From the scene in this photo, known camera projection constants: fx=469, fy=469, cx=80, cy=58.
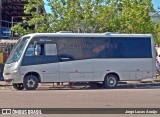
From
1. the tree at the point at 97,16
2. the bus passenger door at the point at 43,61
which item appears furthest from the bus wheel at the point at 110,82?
the tree at the point at 97,16

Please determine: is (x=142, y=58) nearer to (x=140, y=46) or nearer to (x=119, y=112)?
(x=140, y=46)

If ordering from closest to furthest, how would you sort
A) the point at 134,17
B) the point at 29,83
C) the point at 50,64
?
the point at 29,83
the point at 50,64
the point at 134,17

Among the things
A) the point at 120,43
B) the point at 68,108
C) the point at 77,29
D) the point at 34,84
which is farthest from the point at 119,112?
the point at 77,29

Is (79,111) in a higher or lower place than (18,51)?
lower

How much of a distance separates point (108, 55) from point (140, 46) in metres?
2.00

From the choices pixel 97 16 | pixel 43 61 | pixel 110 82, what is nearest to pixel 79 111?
pixel 43 61

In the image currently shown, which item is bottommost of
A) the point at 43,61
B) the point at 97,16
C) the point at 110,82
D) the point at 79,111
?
the point at 79,111

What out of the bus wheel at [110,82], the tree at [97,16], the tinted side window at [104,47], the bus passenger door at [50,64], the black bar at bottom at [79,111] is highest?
the tree at [97,16]

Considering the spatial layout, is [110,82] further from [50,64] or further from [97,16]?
[97,16]

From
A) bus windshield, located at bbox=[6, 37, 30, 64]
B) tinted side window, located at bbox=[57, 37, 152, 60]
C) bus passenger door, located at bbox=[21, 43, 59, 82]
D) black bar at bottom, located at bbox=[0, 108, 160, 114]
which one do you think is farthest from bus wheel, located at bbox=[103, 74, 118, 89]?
black bar at bottom, located at bbox=[0, 108, 160, 114]

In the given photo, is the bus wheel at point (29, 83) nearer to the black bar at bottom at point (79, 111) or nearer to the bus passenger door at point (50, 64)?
the bus passenger door at point (50, 64)

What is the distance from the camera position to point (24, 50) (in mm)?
22875

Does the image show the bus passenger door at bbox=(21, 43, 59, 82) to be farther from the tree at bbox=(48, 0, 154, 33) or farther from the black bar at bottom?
the tree at bbox=(48, 0, 154, 33)

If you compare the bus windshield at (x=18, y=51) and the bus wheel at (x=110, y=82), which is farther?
the bus wheel at (x=110, y=82)
